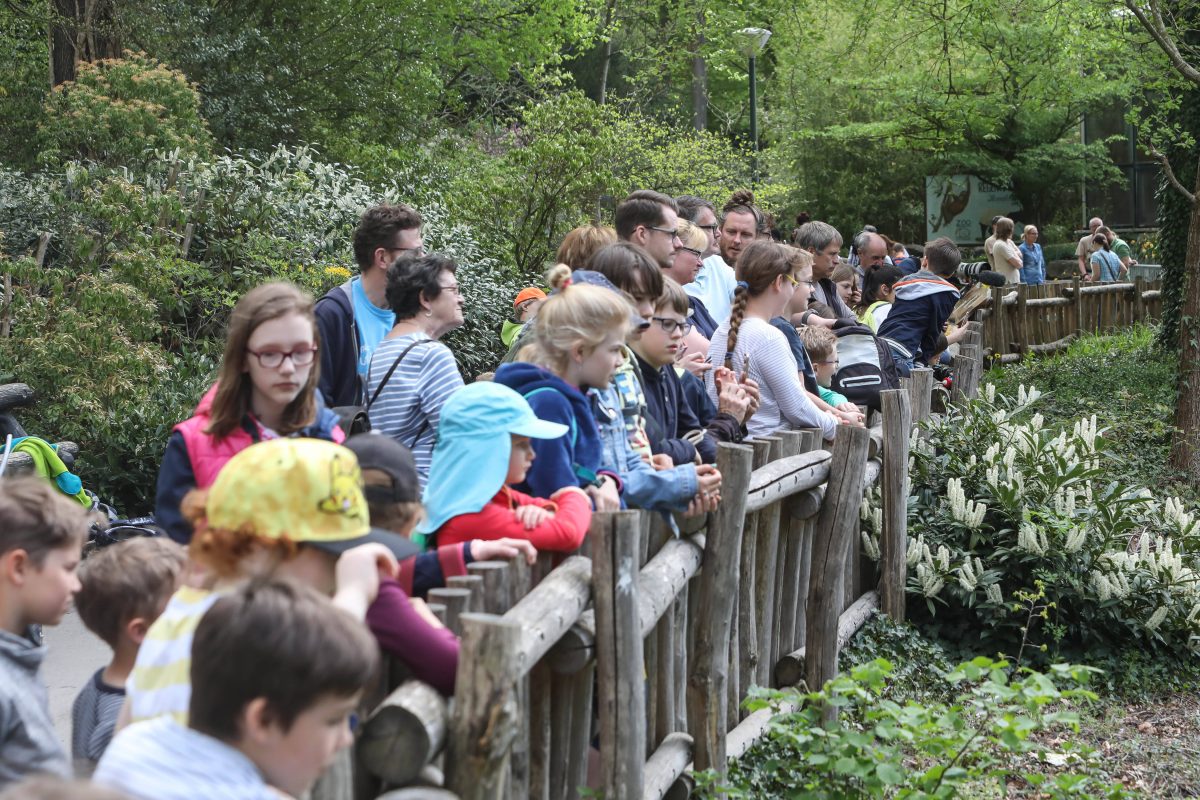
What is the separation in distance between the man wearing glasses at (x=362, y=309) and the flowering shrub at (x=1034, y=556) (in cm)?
338

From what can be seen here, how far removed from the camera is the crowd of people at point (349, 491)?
2014 millimetres

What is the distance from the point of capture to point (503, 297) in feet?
39.9

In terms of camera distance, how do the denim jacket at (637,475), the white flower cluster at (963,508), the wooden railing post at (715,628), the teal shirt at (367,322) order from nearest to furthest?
the denim jacket at (637,475) → the wooden railing post at (715,628) → the teal shirt at (367,322) → the white flower cluster at (963,508)

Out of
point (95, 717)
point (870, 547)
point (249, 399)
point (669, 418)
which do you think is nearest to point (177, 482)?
point (249, 399)

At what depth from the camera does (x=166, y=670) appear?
95.0 inches

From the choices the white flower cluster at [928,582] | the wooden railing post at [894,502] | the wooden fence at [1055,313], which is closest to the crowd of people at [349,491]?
the wooden railing post at [894,502]

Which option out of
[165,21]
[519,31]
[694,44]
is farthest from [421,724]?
[694,44]

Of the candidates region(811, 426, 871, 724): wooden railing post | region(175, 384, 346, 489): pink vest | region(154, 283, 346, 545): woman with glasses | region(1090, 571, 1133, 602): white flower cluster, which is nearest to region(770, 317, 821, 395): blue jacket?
region(811, 426, 871, 724): wooden railing post

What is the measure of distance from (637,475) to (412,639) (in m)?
1.84

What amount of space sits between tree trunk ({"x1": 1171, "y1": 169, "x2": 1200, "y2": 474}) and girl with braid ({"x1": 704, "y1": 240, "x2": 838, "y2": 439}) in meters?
6.56

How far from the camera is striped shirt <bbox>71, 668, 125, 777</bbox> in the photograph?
3033 mm

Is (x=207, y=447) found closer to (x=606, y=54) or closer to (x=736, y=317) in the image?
(x=736, y=317)

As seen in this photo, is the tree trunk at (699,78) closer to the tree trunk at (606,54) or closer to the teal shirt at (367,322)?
the tree trunk at (606,54)

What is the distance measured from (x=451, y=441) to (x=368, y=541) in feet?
3.39
